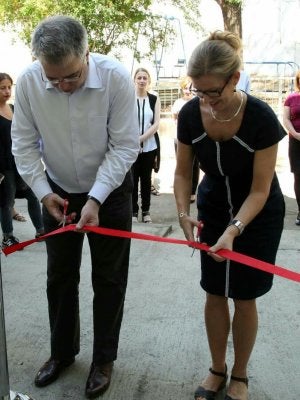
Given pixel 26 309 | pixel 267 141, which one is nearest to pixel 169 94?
pixel 26 309

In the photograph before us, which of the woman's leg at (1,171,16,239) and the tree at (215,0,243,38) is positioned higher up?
the tree at (215,0,243,38)

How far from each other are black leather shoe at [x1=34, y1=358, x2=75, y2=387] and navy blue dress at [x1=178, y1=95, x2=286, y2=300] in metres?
0.96

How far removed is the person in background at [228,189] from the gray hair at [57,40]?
0.48 meters

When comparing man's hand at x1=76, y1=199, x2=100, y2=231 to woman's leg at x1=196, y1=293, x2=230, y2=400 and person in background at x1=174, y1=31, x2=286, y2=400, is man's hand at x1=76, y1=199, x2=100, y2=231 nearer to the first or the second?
person in background at x1=174, y1=31, x2=286, y2=400

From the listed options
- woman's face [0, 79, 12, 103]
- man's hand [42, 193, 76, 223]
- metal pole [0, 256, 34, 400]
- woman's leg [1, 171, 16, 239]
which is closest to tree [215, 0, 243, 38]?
woman's face [0, 79, 12, 103]

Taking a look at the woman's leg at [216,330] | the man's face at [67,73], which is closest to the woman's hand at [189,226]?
the woman's leg at [216,330]

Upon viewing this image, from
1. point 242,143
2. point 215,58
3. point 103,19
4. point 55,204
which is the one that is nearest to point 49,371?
point 55,204

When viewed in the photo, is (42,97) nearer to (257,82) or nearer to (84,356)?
(84,356)

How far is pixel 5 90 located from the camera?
516cm

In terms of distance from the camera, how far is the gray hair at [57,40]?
2.10m

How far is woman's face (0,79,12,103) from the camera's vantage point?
5.14m

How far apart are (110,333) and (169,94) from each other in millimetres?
13668

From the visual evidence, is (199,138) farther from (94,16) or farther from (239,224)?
(94,16)

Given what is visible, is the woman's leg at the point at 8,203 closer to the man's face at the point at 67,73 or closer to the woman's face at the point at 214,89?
the man's face at the point at 67,73
